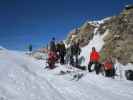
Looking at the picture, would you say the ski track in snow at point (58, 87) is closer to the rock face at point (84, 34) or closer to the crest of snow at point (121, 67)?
the crest of snow at point (121, 67)

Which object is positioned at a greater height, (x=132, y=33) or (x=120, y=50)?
(x=132, y=33)

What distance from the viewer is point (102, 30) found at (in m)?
37.0

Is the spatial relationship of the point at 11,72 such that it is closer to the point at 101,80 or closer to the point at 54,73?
the point at 54,73

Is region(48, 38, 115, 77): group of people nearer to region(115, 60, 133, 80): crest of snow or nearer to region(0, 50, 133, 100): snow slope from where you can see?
region(115, 60, 133, 80): crest of snow

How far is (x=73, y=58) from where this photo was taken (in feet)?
90.7

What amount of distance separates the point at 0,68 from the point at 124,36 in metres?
19.0

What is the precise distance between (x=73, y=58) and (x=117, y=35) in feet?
26.1

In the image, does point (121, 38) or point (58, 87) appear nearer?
point (58, 87)

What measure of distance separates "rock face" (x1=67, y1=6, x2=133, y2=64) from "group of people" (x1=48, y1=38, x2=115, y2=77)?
154 inches

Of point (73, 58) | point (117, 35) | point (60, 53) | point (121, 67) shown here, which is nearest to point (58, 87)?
point (60, 53)

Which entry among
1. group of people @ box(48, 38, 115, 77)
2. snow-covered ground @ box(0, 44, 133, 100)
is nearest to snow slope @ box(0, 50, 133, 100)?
snow-covered ground @ box(0, 44, 133, 100)

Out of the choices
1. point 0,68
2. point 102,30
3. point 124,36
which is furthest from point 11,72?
point 102,30

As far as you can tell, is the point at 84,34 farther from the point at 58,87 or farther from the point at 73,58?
the point at 58,87

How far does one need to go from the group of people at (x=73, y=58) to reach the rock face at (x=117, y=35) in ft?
12.9
